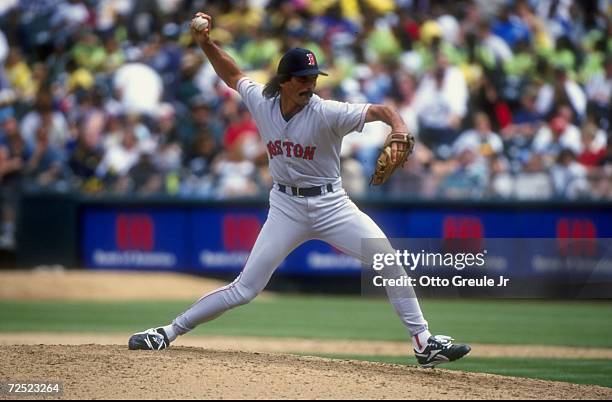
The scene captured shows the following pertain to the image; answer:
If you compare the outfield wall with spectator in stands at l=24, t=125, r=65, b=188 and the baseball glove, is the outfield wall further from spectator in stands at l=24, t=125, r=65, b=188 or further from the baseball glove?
the baseball glove

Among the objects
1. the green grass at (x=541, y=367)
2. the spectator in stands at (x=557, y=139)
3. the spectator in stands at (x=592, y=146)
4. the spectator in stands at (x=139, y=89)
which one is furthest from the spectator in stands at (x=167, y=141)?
the green grass at (x=541, y=367)

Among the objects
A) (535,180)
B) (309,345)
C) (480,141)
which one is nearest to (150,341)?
(309,345)

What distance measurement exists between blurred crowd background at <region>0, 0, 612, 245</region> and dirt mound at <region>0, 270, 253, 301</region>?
1190mm

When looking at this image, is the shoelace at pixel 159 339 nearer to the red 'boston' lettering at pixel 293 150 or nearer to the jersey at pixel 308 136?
the jersey at pixel 308 136

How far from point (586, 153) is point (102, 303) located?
6.92 meters

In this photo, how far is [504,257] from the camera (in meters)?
15.4

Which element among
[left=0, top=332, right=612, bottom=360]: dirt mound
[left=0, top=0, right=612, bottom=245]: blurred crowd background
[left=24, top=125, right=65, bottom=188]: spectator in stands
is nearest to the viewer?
[left=0, top=332, right=612, bottom=360]: dirt mound

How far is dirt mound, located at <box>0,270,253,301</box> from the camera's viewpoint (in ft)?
53.0

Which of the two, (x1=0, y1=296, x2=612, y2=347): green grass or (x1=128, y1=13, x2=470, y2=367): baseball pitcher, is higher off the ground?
(x1=128, y1=13, x2=470, y2=367): baseball pitcher

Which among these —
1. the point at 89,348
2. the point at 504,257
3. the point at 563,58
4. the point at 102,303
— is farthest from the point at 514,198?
the point at 89,348

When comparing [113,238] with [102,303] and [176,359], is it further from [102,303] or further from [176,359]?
[176,359]

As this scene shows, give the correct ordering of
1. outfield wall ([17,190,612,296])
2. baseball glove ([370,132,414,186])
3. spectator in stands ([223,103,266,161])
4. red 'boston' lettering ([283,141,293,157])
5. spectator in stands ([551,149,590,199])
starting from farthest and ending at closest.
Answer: spectator in stands ([223,103,266,161]), outfield wall ([17,190,612,296]), spectator in stands ([551,149,590,199]), red 'boston' lettering ([283,141,293,157]), baseball glove ([370,132,414,186])

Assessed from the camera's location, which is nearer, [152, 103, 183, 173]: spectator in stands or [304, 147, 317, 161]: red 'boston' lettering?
[304, 147, 317, 161]: red 'boston' lettering

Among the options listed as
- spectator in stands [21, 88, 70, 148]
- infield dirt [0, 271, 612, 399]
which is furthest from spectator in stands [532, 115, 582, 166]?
Result: infield dirt [0, 271, 612, 399]
